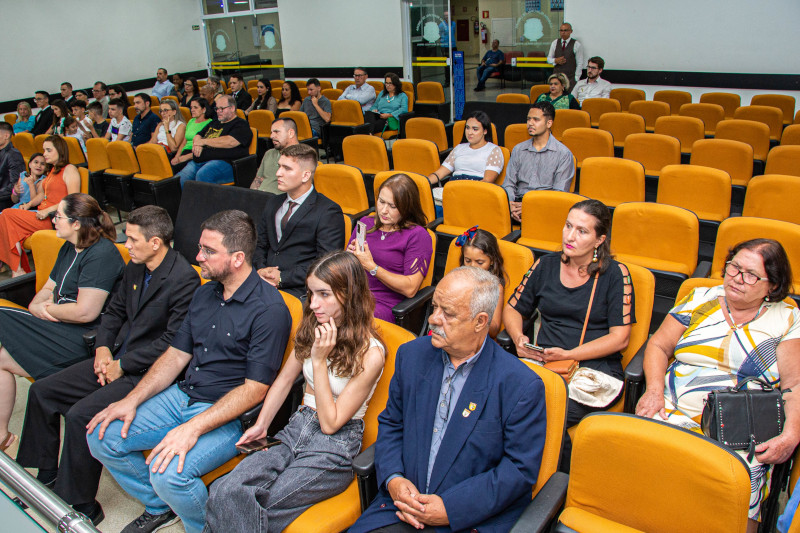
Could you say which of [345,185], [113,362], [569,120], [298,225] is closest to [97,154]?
[345,185]

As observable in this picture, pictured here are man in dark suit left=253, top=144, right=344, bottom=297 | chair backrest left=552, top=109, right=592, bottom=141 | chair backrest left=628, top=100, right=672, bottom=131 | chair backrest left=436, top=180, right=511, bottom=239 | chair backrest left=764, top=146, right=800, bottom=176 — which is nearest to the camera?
man in dark suit left=253, top=144, right=344, bottom=297

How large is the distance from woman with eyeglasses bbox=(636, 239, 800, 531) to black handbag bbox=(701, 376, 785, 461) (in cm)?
15

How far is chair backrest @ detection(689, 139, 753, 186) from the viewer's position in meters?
4.66

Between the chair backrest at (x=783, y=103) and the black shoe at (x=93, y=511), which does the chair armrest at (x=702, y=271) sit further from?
the chair backrest at (x=783, y=103)

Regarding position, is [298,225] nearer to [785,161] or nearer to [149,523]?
[149,523]

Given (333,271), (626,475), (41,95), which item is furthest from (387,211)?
(41,95)

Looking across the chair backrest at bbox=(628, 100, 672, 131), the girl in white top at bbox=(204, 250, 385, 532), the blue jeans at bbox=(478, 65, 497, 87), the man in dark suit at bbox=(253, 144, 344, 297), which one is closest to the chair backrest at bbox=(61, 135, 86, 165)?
the man in dark suit at bbox=(253, 144, 344, 297)

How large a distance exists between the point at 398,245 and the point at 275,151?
2254 mm

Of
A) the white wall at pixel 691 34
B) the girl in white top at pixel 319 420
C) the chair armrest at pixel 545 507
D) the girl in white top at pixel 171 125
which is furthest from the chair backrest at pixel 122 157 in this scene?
the white wall at pixel 691 34

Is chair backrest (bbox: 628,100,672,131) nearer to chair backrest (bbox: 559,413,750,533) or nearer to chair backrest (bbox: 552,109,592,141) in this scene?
chair backrest (bbox: 552,109,592,141)

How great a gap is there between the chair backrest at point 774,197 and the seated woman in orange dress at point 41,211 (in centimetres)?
536

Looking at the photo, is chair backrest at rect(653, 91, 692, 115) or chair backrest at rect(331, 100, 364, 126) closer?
chair backrest at rect(653, 91, 692, 115)

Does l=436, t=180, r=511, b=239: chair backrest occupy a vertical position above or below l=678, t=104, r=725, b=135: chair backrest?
below

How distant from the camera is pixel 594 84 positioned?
8.15m
